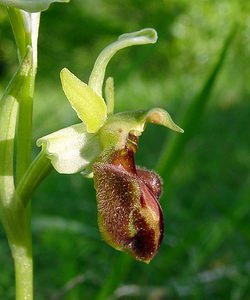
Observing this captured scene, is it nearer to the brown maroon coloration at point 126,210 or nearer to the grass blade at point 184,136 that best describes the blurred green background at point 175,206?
the grass blade at point 184,136

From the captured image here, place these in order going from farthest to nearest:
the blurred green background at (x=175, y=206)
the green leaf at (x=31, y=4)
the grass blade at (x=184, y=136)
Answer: the blurred green background at (x=175, y=206)
the grass blade at (x=184, y=136)
the green leaf at (x=31, y=4)

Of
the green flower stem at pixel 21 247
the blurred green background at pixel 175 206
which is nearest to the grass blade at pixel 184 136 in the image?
the blurred green background at pixel 175 206

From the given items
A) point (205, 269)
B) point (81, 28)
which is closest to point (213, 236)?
point (205, 269)

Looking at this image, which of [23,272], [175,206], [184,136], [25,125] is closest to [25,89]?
[25,125]

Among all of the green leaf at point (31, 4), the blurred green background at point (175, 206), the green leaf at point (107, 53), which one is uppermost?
the green leaf at point (31, 4)

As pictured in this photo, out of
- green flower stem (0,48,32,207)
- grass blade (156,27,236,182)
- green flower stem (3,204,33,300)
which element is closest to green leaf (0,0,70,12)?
green flower stem (0,48,32,207)

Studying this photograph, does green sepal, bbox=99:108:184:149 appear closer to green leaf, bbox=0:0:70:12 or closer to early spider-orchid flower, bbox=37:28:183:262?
early spider-orchid flower, bbox=37:28:183:262

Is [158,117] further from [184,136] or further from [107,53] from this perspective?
[184,136]
